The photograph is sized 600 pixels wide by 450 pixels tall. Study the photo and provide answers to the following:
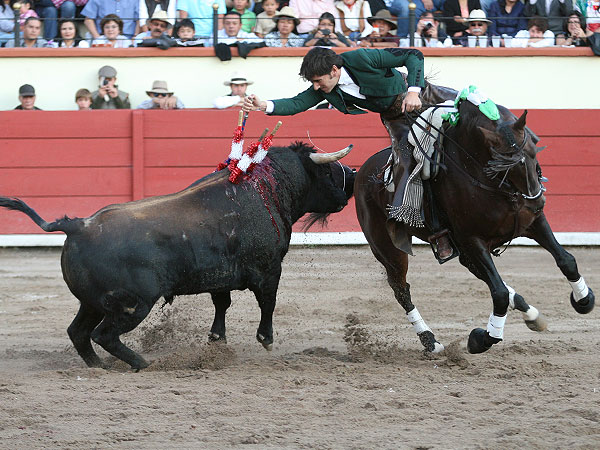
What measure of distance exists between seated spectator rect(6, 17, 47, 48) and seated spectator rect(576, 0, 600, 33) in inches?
235

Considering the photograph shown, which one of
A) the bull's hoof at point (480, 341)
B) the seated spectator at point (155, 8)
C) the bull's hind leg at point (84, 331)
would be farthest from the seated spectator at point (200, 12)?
the bull's hoof at point (480, 341)

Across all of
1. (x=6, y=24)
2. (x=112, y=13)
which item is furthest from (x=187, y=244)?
(x=6, y=24)

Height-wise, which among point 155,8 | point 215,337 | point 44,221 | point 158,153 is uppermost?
point 155,8

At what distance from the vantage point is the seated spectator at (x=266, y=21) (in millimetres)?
10328

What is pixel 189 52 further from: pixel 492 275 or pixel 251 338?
pixel 492 275

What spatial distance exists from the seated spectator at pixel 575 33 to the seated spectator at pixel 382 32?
1888mm

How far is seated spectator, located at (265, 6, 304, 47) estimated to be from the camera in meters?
10.2

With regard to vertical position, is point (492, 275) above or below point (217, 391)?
above

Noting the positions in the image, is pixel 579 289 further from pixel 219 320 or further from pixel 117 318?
pixel 117 318

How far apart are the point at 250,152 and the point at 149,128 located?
484 centimetres

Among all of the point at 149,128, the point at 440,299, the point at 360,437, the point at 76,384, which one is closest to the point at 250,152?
the point at 76,384

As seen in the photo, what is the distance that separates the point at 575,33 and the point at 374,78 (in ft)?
19.8

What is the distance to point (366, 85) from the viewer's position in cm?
516

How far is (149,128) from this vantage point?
32.4 feet
